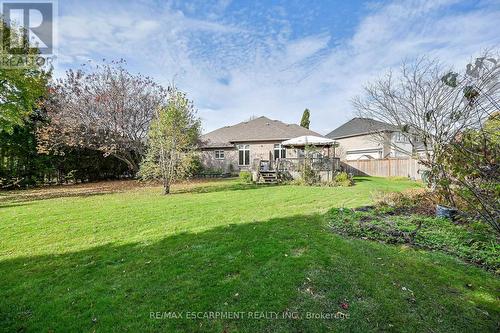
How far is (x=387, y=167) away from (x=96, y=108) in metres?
21.3

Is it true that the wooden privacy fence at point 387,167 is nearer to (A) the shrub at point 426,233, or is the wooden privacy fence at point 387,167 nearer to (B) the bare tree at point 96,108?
(A) the shrub at point 426,233

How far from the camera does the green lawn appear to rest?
2385 mm

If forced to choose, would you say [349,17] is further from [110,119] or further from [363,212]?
A: [110,119]

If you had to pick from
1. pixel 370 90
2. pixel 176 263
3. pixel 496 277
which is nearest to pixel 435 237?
pixel 496 277

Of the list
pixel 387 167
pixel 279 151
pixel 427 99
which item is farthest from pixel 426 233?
pixel 279 151

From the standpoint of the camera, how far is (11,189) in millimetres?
12203

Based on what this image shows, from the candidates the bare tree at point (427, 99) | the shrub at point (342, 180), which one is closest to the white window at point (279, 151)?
the shrub at point (342, 180)

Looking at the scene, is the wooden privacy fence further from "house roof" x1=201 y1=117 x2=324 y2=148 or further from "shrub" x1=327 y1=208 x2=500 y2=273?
"shrub" x1=327 y1=208 x2=500 y2=273

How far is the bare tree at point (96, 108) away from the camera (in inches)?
539

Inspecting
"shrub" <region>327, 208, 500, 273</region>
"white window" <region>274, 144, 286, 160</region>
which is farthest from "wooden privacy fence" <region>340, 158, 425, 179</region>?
"shrub" <region>327, 208, 500, 273</region>

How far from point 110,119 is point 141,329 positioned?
1484cm

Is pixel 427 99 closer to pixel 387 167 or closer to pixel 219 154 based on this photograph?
pixel 387 167

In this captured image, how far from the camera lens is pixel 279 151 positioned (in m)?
21.9

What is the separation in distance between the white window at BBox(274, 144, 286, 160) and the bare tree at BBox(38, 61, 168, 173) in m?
11.3
